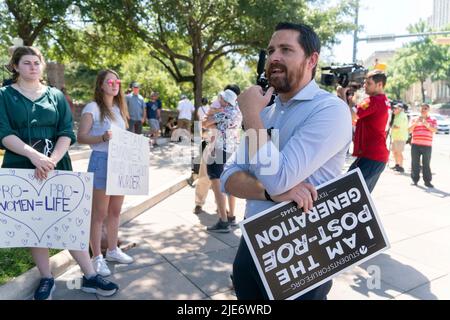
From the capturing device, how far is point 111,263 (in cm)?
386

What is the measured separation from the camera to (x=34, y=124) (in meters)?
2.92

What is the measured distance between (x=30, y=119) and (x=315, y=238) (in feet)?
7.32

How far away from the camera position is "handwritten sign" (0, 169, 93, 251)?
9.39 ft

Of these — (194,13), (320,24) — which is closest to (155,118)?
(194,13)

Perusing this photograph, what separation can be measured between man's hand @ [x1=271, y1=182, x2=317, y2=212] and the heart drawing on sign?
1.88 metres

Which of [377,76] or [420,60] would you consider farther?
[420,60]

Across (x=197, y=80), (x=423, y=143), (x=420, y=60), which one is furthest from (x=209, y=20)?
(x=420, y=60)

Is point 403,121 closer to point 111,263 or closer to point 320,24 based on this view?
point 320,24

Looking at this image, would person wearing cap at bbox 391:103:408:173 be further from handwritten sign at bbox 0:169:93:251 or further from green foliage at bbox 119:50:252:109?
green foliage at bbox 119:50:252:109

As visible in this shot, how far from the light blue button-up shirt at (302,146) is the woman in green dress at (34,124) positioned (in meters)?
1.69

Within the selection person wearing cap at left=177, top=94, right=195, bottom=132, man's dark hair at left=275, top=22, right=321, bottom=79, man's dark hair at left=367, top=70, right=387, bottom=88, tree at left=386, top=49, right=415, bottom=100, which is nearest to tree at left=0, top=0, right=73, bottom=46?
A: person wearing cap at left=177, top=94, right=195, bottom=132

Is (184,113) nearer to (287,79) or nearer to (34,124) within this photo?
(34,124)

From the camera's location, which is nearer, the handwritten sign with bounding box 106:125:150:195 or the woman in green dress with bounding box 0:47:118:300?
the woman in green dress with bounding box 0:47:118:300
